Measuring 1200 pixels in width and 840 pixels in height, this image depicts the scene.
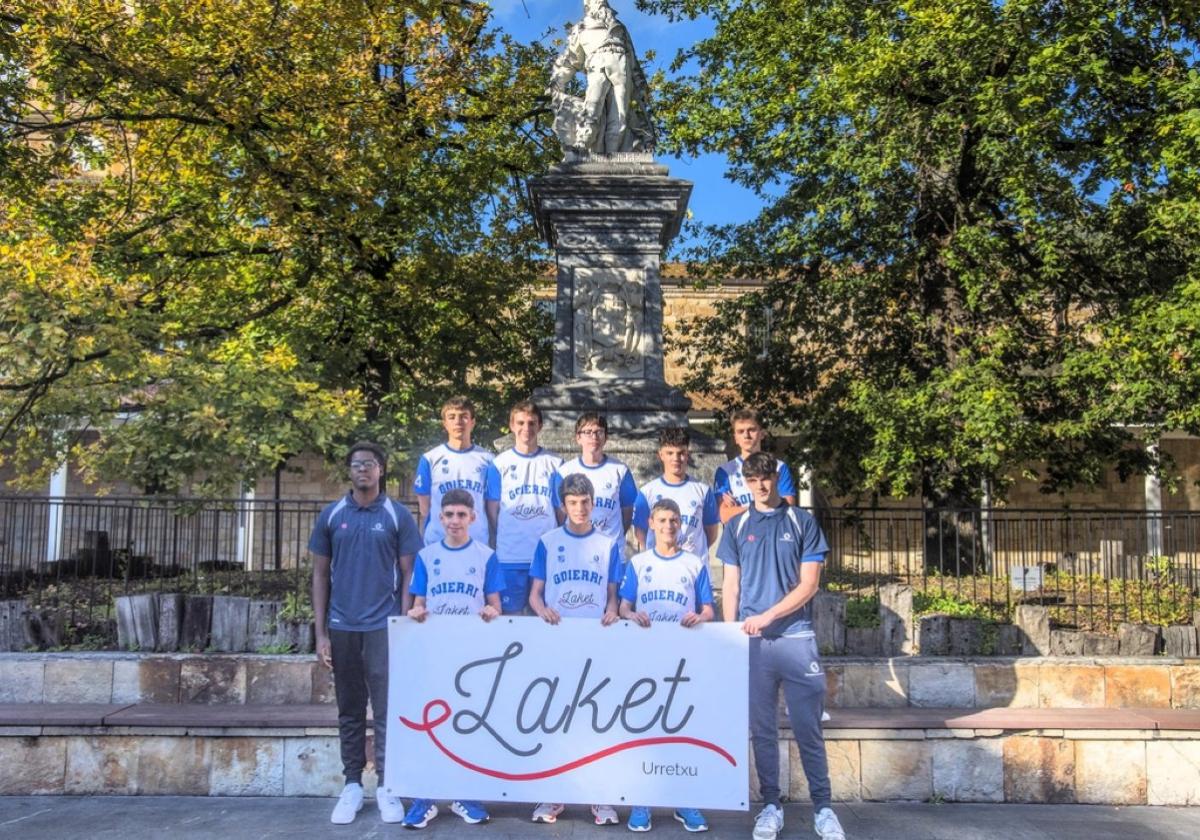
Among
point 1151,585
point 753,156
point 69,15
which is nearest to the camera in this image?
point 1151,585

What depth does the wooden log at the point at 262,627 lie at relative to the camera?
22.6 ft

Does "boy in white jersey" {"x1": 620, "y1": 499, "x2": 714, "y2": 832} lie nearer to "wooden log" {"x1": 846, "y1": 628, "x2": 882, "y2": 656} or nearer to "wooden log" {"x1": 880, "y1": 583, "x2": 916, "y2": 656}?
"wooden log" {"x1": 846, "y1": 628, "x2": 882, "y2": 656}

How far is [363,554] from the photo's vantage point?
17.3 ft

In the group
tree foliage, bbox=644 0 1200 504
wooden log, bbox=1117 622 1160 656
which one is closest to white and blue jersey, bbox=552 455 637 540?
wooden log, bbox=1117 622 1160 656

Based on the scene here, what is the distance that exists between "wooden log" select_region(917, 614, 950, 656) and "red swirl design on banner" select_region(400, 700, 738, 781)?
2416 millimetres

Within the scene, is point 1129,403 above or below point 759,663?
above

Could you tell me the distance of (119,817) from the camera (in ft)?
17.6

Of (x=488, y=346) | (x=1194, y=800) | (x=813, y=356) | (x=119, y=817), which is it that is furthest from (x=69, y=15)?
(x=1194, y=800)

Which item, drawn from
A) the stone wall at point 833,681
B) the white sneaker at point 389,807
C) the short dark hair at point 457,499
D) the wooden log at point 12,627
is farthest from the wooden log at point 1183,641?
the wooden log at point 12,627

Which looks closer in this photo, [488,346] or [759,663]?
[759,663]

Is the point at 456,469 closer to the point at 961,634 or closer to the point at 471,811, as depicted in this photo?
the point at 471,811

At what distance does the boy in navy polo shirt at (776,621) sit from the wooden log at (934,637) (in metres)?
2.24

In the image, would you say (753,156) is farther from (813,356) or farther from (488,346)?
(488,346)

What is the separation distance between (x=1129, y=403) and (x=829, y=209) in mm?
4450
